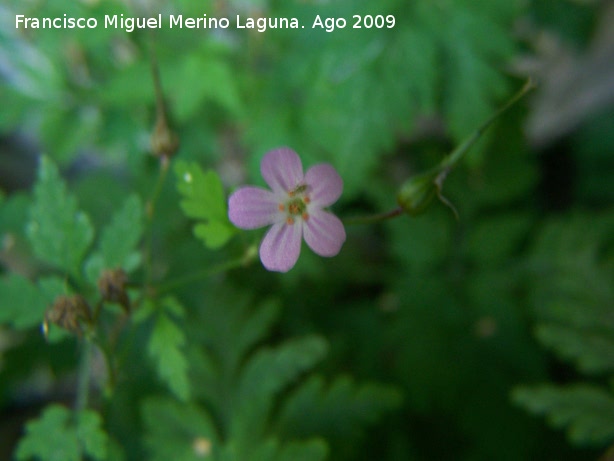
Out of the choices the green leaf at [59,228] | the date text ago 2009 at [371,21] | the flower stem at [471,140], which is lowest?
the flower stem at [471,140]

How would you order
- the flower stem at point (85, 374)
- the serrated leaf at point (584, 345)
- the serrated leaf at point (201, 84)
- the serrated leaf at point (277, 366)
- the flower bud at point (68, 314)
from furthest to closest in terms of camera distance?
the serrated leaf at point (201, 84), the serrated leaf at point (277, 366), the serrated leaf at point (584, 345), the flower stem at point (85, 374), the flower bud at point (68, 314)

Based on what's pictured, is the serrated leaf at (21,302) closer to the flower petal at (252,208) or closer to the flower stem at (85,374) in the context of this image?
the flower stem at (85,374)

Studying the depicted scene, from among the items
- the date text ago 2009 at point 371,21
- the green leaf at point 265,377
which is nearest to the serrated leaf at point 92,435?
the green leaf at point 265,377

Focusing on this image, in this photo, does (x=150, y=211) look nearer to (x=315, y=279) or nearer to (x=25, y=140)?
(x=315, y=279)

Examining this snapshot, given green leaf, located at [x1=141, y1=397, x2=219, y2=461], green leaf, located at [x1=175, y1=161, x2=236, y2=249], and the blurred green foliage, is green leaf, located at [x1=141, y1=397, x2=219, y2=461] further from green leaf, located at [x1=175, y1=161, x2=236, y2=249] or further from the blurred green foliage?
green leaf, located at [x1=175, y1=161, x2=236, y2=249]

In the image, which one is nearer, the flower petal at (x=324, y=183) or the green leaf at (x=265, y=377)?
the flower petal at (x=324, y=183)

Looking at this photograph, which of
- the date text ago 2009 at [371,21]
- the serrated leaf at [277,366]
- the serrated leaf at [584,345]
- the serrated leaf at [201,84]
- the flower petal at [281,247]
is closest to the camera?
the flower petal at [281,247]

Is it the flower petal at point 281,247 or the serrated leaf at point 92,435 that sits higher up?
the flower petal at point 281,247

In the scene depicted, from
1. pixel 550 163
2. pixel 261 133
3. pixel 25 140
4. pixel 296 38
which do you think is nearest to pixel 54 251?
pixel 261 133
